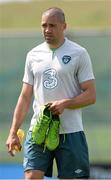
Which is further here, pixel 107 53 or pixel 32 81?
pixel 107 53

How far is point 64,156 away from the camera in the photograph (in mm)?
6523

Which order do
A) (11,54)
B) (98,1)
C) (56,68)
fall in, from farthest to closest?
(98,1) → (11,54) → (56,68)

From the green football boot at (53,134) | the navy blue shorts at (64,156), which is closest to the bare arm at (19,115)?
the navy blue shorts at (64,156)

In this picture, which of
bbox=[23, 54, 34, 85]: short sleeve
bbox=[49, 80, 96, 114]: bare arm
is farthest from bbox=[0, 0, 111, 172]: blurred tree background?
bbox=[49, 80, 96, 114]: bare arm

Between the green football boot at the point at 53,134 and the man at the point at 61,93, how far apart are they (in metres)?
0.06

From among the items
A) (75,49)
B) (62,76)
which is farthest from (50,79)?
(75,49)

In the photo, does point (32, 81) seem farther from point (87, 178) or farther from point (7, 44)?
point (7, 44)

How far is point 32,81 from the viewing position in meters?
6.62

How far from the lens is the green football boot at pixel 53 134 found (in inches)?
253

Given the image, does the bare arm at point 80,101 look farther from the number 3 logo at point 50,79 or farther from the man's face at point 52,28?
the man's face at point 52,28

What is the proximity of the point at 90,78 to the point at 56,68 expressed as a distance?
→ 0.27 metres

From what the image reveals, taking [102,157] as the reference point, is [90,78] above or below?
above

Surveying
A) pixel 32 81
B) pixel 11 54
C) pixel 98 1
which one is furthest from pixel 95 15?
pixel 32 81

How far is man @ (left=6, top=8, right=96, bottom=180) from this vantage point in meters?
6.48
